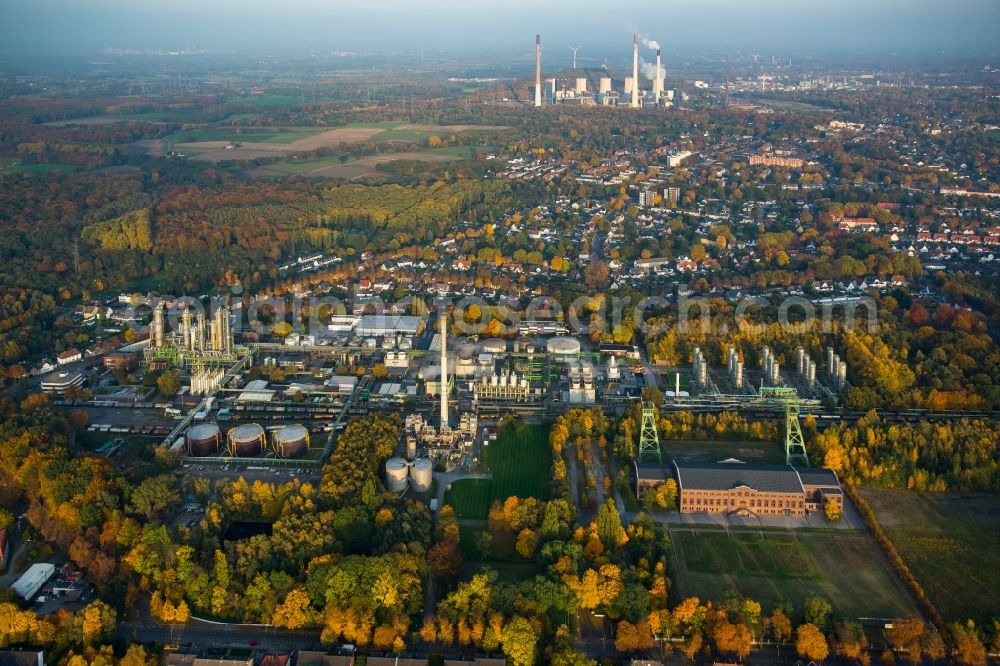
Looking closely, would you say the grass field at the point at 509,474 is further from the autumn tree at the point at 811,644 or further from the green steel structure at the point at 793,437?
the autumn tree at the point at 811,644

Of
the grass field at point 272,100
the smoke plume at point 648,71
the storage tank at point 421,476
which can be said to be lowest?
the storage tank at point 421,476

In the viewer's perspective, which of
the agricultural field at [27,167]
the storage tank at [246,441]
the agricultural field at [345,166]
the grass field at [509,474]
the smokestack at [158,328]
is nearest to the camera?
the grass field at [509,474]

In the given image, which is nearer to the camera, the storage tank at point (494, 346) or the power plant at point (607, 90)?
the storage tank at point (494, 346)

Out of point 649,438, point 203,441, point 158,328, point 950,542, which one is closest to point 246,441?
point 203,441

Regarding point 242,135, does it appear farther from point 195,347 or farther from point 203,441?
point 203,441

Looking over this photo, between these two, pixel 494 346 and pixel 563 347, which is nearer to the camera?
pixel 563 347

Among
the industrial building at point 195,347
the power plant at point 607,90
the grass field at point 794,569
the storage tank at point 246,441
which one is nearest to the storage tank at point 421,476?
the storage tank at point 246,441

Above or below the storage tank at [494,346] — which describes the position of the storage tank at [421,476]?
below
